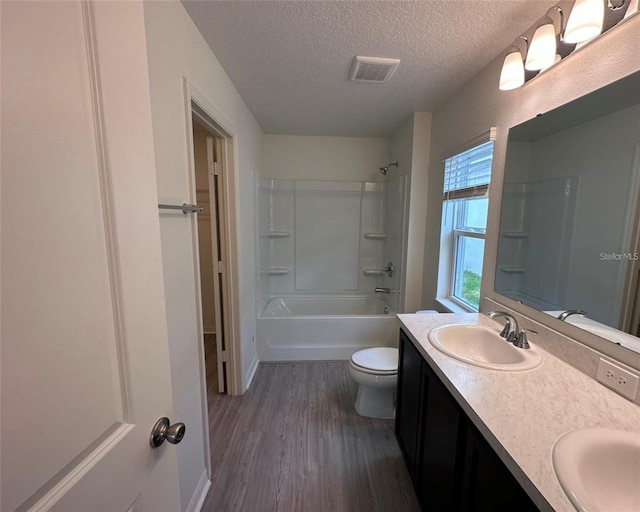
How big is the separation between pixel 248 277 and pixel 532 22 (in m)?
2.43

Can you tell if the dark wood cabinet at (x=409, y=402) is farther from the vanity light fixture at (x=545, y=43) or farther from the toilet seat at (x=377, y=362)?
the vanity light fixture at (x=545, y=43)

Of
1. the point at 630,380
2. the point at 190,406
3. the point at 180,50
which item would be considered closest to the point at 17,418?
the point at 190,406

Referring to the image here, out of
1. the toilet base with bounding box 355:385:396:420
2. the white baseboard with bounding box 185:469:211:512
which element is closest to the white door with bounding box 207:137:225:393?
the white baseboard with bounding box 185:469:211:512

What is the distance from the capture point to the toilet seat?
6.61 feet

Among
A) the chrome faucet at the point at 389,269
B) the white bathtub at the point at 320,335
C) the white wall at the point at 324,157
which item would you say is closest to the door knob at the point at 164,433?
the white bathtub at the point at 320,335

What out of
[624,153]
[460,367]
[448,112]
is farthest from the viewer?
[448,112]

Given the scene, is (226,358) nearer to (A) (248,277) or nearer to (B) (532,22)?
(A) (248,277)

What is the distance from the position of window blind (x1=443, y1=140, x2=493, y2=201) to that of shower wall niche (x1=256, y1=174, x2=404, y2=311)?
3.98ft

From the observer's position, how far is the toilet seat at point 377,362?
6.61 ft

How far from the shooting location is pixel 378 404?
6.99ft

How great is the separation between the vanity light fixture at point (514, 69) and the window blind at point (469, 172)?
13.7 inches

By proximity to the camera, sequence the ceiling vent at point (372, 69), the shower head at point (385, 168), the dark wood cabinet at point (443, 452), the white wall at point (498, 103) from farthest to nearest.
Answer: the shower head at point (385, 168), the ceiling vent at point (372, 69), the white wall at point (498, 103), the dark wood cabinet at point (443, 452)

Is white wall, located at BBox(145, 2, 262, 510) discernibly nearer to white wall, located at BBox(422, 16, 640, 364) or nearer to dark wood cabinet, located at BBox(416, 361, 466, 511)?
dark wood cabinet, located at BBox(416, 361, 466, 511)

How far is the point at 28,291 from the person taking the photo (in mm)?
398
